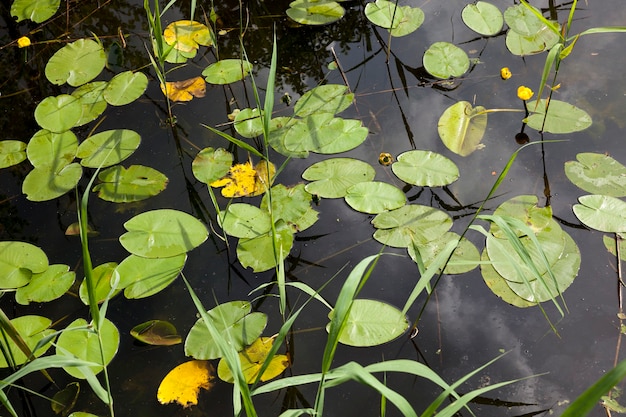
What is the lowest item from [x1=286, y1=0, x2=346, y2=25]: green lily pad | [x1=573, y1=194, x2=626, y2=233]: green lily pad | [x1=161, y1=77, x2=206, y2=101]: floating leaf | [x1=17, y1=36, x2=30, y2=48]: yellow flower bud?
[x1=573, y1=194, x2=626, y2=233]: green lily pad

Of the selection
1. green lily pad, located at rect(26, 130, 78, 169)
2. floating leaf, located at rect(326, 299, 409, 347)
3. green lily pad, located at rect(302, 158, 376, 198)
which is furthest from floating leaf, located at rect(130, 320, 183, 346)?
green lily pad, located at rect(26, 130, 78, 169)

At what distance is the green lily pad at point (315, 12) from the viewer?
282cm

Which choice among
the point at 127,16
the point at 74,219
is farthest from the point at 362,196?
the point at 127,16

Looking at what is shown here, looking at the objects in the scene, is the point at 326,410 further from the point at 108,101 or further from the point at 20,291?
the point at 108,101

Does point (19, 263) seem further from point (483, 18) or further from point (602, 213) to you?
point (483, 18)

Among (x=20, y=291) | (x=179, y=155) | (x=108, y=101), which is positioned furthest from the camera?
(x=108, y=101)

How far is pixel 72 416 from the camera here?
67.6 inches

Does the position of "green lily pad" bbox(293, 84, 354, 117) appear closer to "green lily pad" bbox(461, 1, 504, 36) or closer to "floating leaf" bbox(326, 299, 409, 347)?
"green lily pad" bbox(461, 1, 504, 36)

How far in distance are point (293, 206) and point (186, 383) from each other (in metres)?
0.71

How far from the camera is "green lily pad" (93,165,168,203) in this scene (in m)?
2.24

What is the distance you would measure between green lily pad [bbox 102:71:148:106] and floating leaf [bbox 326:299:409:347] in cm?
138

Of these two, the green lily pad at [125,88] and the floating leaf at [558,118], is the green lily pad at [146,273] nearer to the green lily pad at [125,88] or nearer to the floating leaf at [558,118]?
the green lily pad at [125,88]

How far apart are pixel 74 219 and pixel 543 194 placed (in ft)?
5.70

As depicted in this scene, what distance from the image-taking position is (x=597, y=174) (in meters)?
2.12
